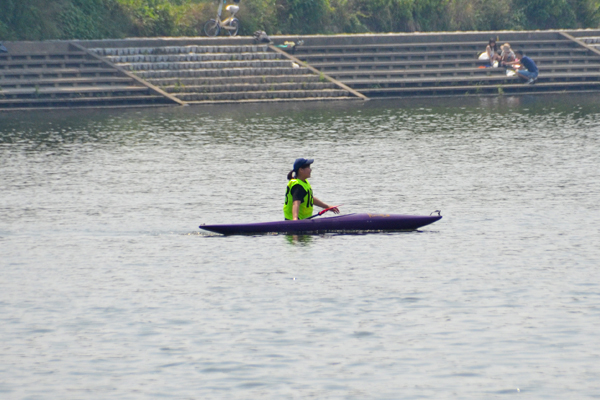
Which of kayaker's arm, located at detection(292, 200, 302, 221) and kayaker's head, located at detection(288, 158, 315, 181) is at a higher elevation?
kayaker's head, located at detection(288, 158, 315, 181)

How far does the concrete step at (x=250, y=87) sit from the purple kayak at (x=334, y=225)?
78.4 ft

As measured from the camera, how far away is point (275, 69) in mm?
42375

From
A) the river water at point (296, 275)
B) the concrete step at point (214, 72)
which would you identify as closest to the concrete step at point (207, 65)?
the concrete step at point (214, 72)

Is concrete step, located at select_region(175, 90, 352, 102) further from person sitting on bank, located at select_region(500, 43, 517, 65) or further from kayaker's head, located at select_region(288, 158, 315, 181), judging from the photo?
kayaker's head, located at select_region(288, 158, 315, 181)

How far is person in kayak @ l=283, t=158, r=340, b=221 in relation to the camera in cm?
1708

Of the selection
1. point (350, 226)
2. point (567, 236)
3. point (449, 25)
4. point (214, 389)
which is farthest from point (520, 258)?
point (449, 25)

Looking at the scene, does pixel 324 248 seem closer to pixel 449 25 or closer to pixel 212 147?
pixel 212 147

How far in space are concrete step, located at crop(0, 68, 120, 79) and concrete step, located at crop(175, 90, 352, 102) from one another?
3.04 meters

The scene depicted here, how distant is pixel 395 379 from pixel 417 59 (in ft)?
118

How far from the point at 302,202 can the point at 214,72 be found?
24.8 metres

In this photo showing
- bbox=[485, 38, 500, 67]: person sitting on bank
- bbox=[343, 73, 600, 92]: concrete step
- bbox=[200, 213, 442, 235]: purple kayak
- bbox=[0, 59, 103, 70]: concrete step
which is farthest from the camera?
bbox=[485, 38, 500, 67]: person sitting on bank

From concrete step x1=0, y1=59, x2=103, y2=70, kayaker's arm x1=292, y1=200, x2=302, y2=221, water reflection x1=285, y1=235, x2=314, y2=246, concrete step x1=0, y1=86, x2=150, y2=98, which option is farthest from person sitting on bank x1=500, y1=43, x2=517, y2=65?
kayaker's arm x1=292, y1=200, x2=302, y2=221

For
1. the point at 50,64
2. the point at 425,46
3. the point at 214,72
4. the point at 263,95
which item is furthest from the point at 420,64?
the point at 50,64

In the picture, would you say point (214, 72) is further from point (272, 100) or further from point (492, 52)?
point (492, 52)
